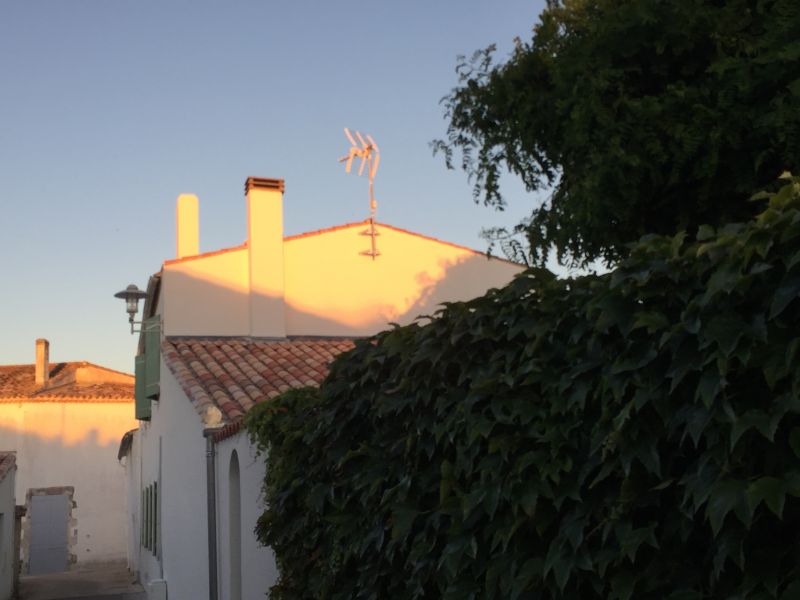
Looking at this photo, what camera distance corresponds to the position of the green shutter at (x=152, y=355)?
17.2 meters

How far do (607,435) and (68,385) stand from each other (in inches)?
1385

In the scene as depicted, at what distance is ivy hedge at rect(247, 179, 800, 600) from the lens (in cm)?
263

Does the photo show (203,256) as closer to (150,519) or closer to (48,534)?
(150,519)

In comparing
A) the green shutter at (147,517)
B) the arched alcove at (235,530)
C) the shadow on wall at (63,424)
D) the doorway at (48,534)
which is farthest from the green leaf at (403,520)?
the doorway at (48,534)

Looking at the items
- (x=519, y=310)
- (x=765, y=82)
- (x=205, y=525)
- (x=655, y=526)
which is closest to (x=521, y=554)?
(x=655, y=526)

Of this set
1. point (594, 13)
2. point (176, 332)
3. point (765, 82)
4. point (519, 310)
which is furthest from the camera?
point (176, 332)

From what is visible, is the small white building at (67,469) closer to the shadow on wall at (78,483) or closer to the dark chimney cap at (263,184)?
the shadow on wall at (78,483)

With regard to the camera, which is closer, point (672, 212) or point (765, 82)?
point (765, 82)

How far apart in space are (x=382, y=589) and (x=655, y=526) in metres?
2.16

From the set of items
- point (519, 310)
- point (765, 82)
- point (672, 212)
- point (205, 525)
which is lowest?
point (205, 525)

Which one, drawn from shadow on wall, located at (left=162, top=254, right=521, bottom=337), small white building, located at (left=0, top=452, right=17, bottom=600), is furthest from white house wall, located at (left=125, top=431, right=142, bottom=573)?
shadow on wall, located at (left=162, top=254, right=521, bottom=337)

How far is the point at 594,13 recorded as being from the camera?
384 inches

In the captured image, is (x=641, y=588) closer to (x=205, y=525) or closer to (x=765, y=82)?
(x=765, y=82)

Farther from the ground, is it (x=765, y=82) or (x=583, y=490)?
(x=765, y=82)
